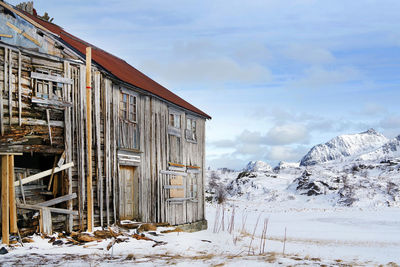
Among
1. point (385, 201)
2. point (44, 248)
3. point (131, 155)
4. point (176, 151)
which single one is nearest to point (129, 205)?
point (131, 155)

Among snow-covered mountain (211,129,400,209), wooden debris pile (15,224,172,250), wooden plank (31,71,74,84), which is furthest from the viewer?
snow-covered mountain (211,129,400,209)

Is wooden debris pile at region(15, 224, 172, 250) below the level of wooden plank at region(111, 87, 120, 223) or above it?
below

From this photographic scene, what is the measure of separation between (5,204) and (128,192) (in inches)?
221

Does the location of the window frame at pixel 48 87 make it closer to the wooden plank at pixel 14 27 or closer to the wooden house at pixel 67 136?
the wooden house at pixel 67 136

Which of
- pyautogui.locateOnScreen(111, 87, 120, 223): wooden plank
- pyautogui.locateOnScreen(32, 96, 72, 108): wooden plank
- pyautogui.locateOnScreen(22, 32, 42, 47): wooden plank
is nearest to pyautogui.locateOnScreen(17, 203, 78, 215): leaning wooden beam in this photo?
pyautogui.locateOnScreen(111, 87, 120, 223): wooden plank

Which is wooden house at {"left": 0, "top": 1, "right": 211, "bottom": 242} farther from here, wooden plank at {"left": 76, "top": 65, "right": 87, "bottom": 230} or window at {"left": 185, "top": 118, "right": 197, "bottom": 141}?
window at {"left": 185, "top": 118, "right": 197, "bottom": 141}

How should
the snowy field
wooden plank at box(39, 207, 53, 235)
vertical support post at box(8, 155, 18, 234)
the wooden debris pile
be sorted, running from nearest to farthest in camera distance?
1. the snowy field
2. vertical support post at box(8, 155, 18, 234)
3. the wooden debris pile
4. wooden plank at box(39, 207, 53, 235)

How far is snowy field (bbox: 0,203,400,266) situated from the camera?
9.87m

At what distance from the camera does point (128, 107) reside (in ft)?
53.4

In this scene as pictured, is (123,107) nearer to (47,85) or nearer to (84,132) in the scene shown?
(84,132)

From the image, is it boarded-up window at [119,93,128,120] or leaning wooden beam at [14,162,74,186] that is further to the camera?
Result: boarded-up window at [119,93,128,120]

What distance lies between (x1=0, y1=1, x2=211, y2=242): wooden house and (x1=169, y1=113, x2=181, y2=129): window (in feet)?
5.84

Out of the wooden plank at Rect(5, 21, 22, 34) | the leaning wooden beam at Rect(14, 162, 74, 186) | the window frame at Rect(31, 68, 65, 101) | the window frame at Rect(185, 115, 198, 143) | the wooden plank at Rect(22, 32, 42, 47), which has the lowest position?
the leaning wooden beam at Rect(14, 162, 74, 186)

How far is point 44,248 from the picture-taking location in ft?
36.5
